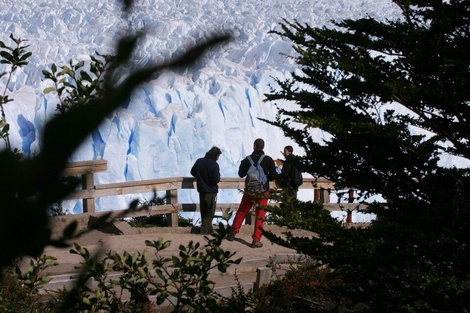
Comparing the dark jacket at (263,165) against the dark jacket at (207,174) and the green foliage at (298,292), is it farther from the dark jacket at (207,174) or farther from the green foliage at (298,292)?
the green foliage at (298,292)

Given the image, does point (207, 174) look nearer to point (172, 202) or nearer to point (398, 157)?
point (172, 202)

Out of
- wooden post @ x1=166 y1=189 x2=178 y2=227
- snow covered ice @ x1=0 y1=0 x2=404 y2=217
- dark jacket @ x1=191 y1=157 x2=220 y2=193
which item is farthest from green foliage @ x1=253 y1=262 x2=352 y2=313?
snow covered ice @ x1=0 y1=0 x2=404 y2=217

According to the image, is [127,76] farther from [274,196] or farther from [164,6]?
[164,6]

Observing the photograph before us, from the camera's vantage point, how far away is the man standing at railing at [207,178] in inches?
370

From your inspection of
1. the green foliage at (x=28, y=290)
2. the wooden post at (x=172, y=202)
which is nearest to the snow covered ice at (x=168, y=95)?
the wooden post at (x=172, y=202)

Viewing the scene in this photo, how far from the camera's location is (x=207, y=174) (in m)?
9.47

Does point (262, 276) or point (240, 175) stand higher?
point (240, 175)

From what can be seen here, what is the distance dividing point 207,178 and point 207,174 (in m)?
0.07

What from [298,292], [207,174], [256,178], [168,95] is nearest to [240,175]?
[256,178]

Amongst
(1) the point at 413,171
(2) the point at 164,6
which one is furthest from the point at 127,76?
(2) the point at 164,6

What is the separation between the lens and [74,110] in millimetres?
900

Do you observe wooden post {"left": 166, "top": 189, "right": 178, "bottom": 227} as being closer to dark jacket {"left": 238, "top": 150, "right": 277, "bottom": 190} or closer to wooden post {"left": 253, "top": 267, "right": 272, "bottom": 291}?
dark jacket {"left": 238, "top": 150, "right": 277, "bottom": 190}

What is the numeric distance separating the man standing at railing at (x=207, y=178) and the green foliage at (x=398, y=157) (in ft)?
16.0

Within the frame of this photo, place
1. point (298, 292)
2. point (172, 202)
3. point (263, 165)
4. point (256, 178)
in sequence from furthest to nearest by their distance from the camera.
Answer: point (172, 202) → point (263, 165) → point (256, 178) → point (298, 292)
